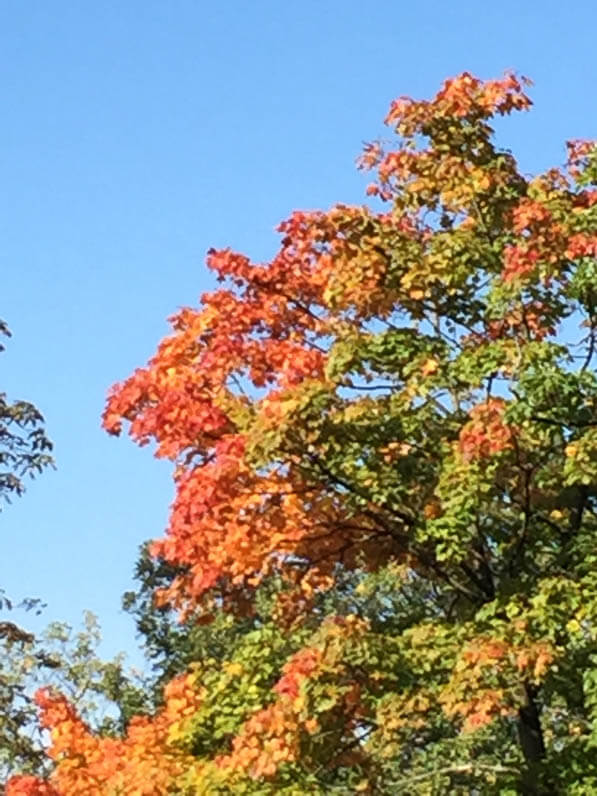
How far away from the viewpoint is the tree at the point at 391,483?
1144 cm

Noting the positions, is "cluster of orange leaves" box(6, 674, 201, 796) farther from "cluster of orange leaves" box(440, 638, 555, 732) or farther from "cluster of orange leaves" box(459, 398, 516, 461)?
"cluster of orange leaves" box(459, 398, 516, 461)

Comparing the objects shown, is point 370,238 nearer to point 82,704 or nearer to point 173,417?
point 173,417

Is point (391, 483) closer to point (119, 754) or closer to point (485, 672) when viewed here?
point (485, 672)

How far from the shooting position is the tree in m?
11.4

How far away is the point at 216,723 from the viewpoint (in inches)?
501

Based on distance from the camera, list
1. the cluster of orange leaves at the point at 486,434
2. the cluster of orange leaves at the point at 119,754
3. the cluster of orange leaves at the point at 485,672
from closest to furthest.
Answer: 1. the cluster of orange leaves at the point at 485,672
2. the cluster of orange leaves at the point at 486,434
3. the cluster of orange leaves at the point at 119,754

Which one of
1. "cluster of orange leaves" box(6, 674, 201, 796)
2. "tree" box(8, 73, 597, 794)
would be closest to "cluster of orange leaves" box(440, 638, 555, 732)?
"tree" box(8, 73, 597, 794)

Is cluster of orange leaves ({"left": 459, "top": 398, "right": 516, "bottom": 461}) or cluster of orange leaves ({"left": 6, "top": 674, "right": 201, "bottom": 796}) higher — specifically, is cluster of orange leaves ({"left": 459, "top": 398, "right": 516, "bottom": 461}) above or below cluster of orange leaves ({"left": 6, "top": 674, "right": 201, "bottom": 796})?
above

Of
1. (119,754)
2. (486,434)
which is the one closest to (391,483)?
(486,434)

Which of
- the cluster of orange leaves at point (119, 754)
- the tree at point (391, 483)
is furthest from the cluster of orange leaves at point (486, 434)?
the cluster of orange leaves at point (119, 754)

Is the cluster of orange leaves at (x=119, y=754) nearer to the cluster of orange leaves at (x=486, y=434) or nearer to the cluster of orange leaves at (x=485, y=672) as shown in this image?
the cluster of orange leaves at (x=485, y=672)

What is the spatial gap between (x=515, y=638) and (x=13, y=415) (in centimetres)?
1558

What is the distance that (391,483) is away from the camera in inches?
482

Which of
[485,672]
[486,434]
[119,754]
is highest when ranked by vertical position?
[486,434]
